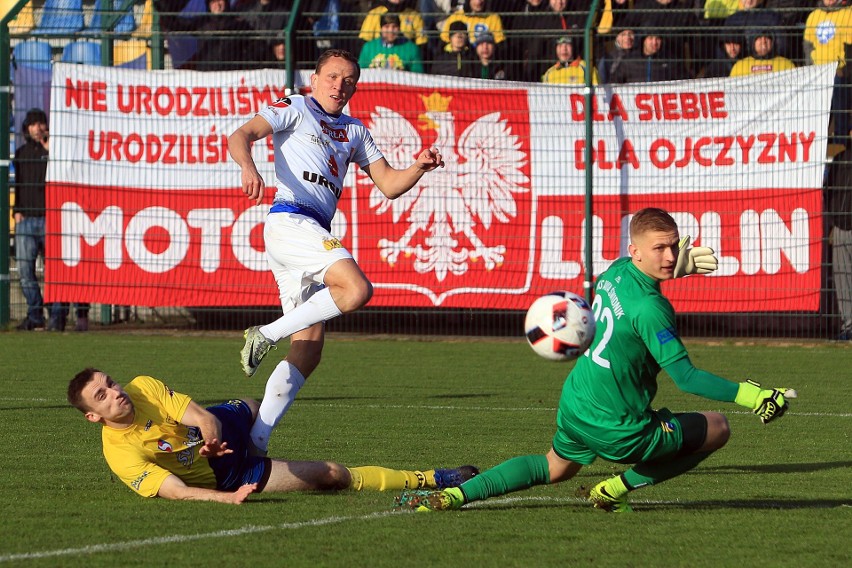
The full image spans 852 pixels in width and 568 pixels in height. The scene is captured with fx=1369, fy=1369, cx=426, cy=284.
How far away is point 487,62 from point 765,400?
10.8 meters

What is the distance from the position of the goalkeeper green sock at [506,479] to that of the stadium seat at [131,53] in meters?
12.0

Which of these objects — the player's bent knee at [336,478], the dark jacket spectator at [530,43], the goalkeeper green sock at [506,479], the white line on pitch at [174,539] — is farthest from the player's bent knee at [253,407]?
the dark jacket spectator at [530,43]

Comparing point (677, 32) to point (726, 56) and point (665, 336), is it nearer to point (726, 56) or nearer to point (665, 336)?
point (726, 56)

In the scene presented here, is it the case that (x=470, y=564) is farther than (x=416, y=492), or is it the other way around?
(x=416, y=492)

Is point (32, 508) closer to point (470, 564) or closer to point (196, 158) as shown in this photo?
point (470, 564)

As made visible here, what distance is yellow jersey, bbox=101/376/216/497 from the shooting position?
665 cm

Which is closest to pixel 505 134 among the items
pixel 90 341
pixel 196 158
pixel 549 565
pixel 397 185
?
pixel 196 158

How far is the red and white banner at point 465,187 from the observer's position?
50.6ft

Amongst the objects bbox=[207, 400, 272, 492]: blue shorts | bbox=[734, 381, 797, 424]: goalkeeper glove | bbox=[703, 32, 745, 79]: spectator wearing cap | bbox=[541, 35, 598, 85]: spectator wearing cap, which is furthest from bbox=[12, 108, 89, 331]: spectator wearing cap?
bbox=[734, 381, 797, 424]: goalkeeper glove

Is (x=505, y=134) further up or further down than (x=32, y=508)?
further up

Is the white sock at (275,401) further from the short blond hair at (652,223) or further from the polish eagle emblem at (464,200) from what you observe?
the polish eagle emblem at (464,200)

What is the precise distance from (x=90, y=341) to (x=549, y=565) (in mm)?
11210

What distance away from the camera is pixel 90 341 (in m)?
15.7

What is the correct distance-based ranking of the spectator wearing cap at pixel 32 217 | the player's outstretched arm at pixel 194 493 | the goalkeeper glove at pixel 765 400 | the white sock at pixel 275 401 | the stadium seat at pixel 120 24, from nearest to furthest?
1. the goalkeeper glove at pixel 765 400
2. the player's outstretched arm at pixel 194 493
3. the white sock at pixel 275 401
4. the spectator wearing cap at pixel 32 217
5. the stadium seat at pixel 120 24
